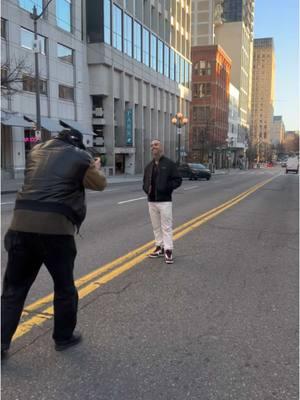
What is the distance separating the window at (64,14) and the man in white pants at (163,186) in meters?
29.7

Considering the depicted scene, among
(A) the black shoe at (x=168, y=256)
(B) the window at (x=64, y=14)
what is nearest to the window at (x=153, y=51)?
(B) the window at (x=64, y=14)

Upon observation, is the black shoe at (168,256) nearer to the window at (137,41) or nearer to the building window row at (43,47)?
the building window row at (43,47)

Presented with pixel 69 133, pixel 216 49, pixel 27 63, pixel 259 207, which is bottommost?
pixel 259 207

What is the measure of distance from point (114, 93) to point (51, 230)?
4008 cm

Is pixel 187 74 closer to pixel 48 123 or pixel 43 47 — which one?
pixel 43 47

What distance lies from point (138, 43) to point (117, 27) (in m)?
5.47

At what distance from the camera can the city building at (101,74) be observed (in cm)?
2731

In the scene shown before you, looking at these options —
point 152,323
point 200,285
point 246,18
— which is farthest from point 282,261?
point 246,18

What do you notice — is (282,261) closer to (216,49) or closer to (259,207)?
(259,207)

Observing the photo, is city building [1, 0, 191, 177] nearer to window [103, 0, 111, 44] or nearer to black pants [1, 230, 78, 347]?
window [103, 0, 111, 44]

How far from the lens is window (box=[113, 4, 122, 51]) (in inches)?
1593

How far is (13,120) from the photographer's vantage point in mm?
25828

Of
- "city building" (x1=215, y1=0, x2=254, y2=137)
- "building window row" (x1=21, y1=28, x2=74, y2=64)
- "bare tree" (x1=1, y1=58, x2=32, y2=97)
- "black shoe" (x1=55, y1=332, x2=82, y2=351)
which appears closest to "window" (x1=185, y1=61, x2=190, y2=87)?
"building window row" (x1=21, y1=28, x2=74, y2=64)

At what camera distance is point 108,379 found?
2.98m
